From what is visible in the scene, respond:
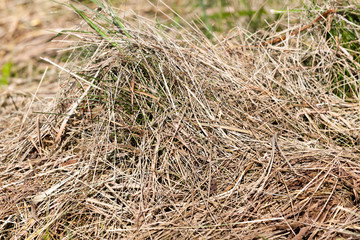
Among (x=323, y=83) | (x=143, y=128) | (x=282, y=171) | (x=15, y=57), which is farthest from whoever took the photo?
(x=15, y=57)

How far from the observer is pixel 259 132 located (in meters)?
1.65

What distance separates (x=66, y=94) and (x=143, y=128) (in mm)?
532

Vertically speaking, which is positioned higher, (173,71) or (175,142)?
(173,71)

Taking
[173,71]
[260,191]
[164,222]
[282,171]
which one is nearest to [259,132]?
[282,171]

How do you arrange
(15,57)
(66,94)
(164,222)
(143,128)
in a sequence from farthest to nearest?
(15,57) → (66,94) → (143,128) → (164,222)

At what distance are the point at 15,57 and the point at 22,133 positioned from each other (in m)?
1.63

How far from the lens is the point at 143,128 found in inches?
63.5

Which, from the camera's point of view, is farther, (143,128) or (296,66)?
(296,66)

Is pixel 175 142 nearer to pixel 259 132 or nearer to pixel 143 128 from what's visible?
pixel 143 128

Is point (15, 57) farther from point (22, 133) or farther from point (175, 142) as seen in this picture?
point (175, 142)

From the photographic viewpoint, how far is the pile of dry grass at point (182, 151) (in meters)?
1.39

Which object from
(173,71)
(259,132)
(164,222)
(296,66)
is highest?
(173,71)

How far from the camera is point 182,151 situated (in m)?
1.57

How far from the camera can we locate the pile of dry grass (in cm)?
139
